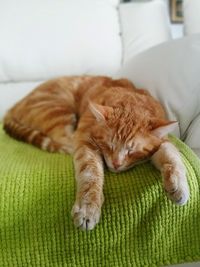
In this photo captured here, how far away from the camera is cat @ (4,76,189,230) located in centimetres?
92

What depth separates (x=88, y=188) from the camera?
0.92 metres

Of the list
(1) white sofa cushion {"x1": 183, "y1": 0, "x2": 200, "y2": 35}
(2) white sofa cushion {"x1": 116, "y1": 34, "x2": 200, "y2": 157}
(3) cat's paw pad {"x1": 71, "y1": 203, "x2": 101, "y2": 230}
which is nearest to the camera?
(3) cat's paw pad {"x1": 71, "y1": 203, "x2": 101, "y2": 230}

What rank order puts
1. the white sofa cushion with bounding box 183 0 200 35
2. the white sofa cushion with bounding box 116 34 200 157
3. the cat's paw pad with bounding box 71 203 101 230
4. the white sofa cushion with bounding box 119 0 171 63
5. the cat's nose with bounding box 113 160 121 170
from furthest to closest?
1. the white sofa cushion with bounding box 119 0 171 63
2. the white sofa cushion with bounding box 183 0 200 35
3. the white sofa cushion with bounding box 116 34 200 157
4. the cat's nose with bounding box 113 160 121 170
5. the cat's paw pad with bounding box 71 203 101 230

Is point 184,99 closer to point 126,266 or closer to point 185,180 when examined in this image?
point 185,180

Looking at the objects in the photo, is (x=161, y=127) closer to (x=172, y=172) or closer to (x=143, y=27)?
(x=172, y=172)

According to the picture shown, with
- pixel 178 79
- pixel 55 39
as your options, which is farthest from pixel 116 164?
pixel 55 39

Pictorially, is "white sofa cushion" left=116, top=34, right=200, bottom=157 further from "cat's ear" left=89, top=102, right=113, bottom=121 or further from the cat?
"cat's ear" left=89, top=102, right=113, bottom=121

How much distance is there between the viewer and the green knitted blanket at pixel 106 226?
933mm

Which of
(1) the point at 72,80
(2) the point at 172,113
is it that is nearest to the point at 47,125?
(1) the point at 72,80

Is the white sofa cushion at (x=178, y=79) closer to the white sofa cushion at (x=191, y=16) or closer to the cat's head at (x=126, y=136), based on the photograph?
the cat's head at (x=126, y=136)

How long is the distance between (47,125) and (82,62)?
0.75 metres

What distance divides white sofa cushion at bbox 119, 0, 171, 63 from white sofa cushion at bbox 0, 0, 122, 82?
73 millimetres

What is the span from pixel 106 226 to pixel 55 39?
4.45 feet

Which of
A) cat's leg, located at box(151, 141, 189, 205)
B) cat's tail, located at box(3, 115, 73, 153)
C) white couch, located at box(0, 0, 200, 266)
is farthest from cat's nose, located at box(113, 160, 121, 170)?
white couch, located at box(0, 0, 200, 266)
